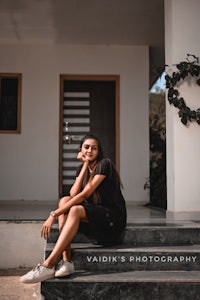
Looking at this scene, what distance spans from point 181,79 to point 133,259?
212 cm

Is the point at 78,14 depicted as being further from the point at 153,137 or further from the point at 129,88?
the point at 153,137

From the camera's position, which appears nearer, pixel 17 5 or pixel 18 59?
pixel 17 5

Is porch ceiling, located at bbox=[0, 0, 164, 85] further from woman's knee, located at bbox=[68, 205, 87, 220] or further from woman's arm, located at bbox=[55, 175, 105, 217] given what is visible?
woman's knee, located at bbox=[68, 205, 87, 220]

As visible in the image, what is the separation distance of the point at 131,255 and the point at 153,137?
3.91 meters

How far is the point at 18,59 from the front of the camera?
6508 mm

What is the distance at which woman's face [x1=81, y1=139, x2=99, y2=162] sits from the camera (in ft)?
10.9

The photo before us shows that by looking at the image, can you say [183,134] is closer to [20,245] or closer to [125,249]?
[125,249]

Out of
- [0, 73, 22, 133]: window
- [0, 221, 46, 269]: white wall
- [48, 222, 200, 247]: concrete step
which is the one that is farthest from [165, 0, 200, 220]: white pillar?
[0, 73, 22, 133]: window

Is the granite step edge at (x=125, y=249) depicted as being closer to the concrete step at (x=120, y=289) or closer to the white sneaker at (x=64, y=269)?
the white sneaker at (x=64, y=269)

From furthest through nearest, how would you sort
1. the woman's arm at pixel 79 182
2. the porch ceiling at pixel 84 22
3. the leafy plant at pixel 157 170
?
1. the leafy plant at pixel 157 170
2. the porch ceiling at pixel 84 22
3. the woman's arm at pixel 79 182

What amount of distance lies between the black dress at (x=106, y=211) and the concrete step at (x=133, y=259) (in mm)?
140

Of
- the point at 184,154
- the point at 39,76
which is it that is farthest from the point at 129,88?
the point at 184,154

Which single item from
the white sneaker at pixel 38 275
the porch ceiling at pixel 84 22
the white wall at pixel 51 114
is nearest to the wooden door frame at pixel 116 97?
the white wall at pixel 51 114

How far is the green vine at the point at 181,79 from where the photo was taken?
13.7 ft
